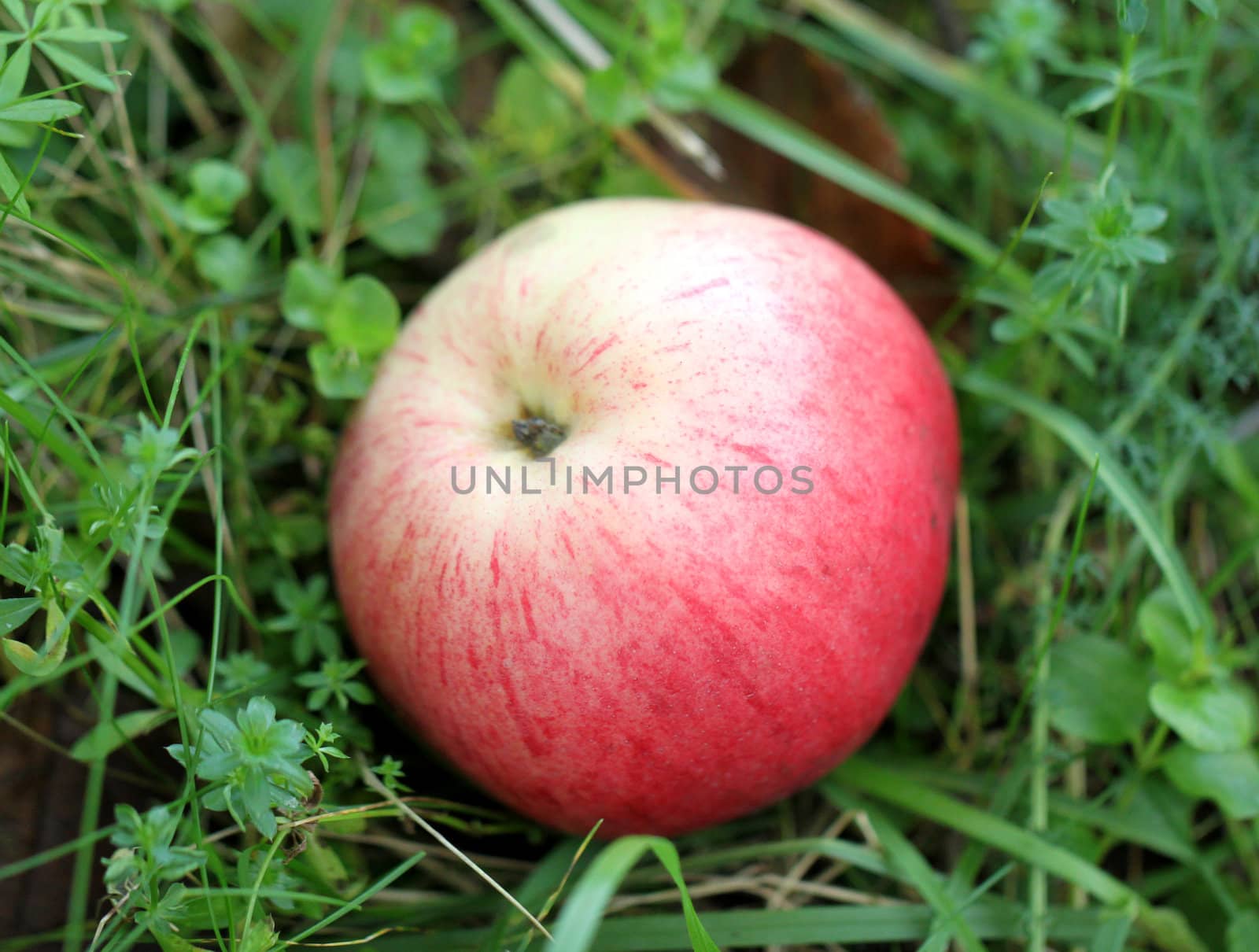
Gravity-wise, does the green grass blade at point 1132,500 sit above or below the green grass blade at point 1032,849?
above

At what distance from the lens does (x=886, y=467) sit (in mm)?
1255

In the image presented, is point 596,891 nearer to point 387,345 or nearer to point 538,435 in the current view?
point 538,435

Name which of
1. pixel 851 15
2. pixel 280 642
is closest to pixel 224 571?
pixel 280 642

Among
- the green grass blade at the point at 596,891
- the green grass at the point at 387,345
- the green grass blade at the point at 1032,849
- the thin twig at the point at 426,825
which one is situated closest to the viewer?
the green grass blade at the point at 596,891

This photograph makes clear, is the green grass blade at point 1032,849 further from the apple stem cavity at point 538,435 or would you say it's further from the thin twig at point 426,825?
the apple stem cavity at point 538,435

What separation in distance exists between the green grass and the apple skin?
0.14m

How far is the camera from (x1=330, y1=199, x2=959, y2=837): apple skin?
1.15 m

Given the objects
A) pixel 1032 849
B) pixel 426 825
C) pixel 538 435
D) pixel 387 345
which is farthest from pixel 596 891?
pixel 387 345

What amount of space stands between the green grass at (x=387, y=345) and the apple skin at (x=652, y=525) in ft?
0.44

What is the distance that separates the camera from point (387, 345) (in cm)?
150

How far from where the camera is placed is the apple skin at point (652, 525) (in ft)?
Answer: 3.77

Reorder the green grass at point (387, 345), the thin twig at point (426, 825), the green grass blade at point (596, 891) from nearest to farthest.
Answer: the green grass blade at point (596, 891) → the thin twig at point (426, 825) → the green grass at point (387, 345)

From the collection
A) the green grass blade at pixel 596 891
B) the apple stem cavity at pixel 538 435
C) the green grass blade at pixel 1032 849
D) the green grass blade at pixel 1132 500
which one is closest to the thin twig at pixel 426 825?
the green grass blade at pixel 596 891

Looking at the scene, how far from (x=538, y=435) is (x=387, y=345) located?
0.36 meters
